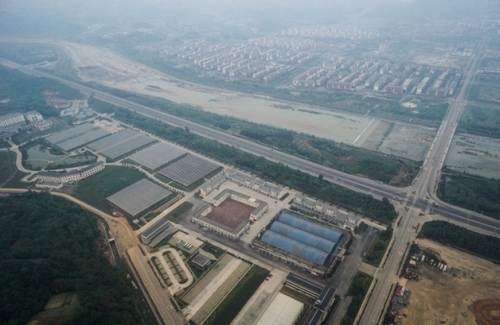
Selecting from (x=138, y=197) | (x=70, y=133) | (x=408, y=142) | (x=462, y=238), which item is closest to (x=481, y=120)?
(x=408, y=142)

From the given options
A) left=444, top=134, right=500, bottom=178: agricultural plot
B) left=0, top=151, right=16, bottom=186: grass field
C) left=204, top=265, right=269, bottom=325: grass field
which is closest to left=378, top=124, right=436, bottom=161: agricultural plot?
left=444, top=134, right=500, bottom=178: agricultural plot

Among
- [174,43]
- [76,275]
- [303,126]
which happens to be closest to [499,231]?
[303,126]

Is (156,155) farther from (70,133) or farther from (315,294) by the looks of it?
(315,294)

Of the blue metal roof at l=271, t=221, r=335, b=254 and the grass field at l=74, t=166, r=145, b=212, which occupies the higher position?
the blue metal roof at l=271, t=221, r=335, b=254

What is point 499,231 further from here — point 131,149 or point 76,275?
point 131,149

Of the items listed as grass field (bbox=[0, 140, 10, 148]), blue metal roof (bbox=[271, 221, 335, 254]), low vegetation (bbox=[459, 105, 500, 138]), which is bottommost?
grass field (bbox=[0, 140, 10, 148])

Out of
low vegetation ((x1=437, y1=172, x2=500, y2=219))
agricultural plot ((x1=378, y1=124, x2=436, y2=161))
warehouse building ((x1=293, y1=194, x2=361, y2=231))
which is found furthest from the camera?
agricultural plot ((x1=378, y1=124, x2=436, y2=161))

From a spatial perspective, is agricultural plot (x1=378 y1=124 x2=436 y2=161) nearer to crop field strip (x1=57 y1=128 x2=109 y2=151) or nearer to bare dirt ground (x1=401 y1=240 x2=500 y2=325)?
bare dirt ground (x1=401 y1=240 x2=500 y2=325)
